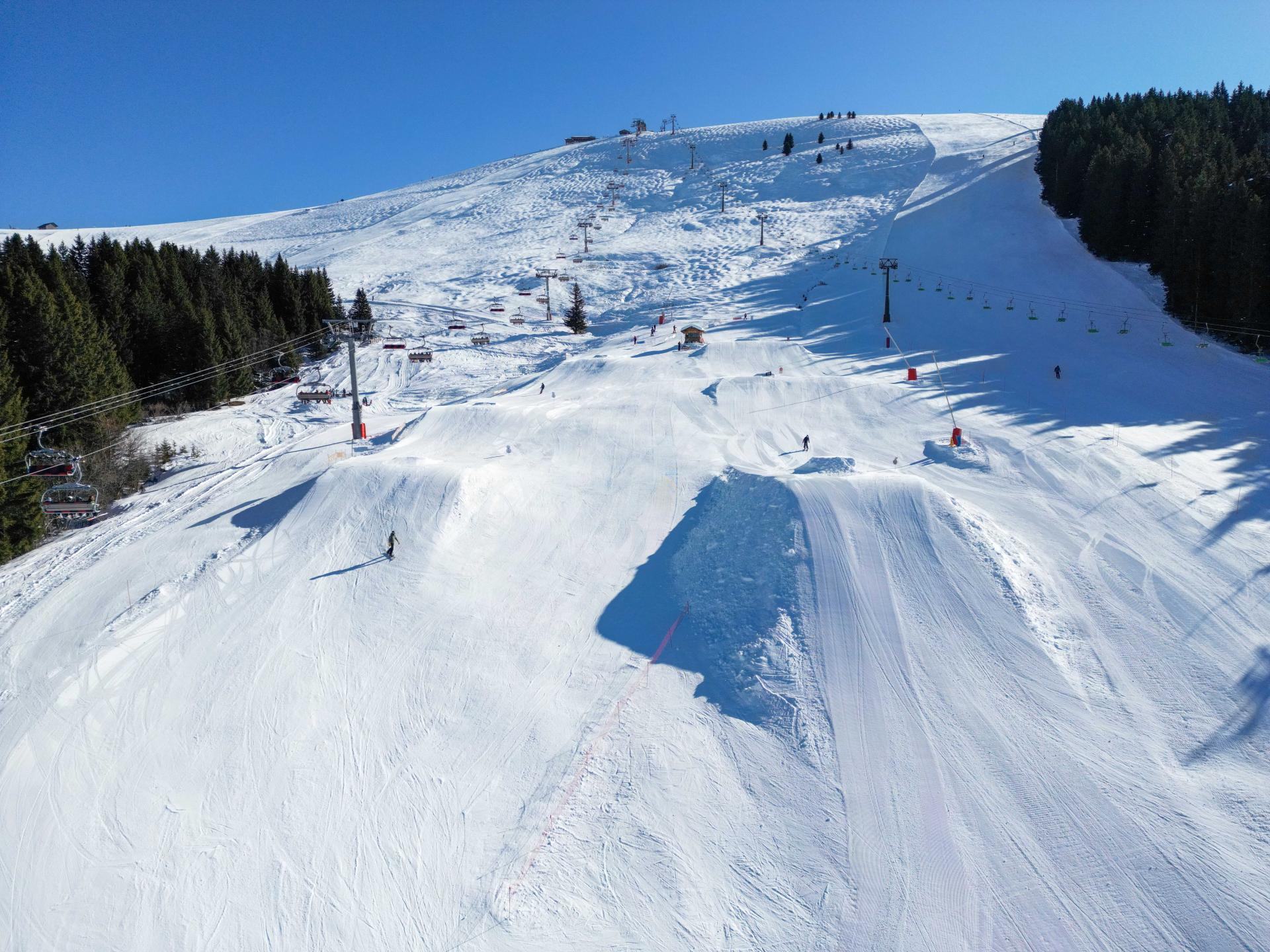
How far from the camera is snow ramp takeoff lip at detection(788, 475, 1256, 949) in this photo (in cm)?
768

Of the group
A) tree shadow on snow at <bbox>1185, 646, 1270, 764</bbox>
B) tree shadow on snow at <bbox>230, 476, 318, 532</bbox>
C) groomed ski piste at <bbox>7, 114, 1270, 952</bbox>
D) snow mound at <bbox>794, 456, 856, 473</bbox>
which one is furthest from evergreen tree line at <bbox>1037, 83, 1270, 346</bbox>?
tree shadow on snow at <bbox>230, 476, 318, 532</bbox>

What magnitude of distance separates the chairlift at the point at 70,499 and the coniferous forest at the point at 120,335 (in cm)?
201

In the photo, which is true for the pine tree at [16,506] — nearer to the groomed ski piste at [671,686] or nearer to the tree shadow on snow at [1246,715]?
the groomed ski piste at [671,686]

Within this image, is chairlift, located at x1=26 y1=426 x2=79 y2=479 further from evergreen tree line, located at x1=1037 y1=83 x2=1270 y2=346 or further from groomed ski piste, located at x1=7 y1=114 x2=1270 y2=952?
evergreen tree line, located at x1=1037 y1=83 x2=1270 y2=346

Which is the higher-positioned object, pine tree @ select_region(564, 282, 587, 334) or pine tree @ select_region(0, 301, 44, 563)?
pine tree @ select_region(564, 282, 587, 334)

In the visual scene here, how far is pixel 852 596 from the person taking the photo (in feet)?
42.4

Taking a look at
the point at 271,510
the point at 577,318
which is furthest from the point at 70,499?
the point at 577,318

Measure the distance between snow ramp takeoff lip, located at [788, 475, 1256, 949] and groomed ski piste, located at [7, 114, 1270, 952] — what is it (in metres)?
0.05

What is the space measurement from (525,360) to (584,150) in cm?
7478

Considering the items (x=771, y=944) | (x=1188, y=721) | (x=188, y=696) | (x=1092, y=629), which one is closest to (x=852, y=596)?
(x=1092, y=629)

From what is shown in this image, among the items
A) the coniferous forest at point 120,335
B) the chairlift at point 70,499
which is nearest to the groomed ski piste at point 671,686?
the chairlift at point 70,499

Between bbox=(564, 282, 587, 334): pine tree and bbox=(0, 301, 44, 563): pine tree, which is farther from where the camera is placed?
bbox=(564, 282, 587, 334): pine tree

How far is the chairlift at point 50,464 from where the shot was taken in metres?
18.9

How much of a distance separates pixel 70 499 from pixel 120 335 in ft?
68.4
